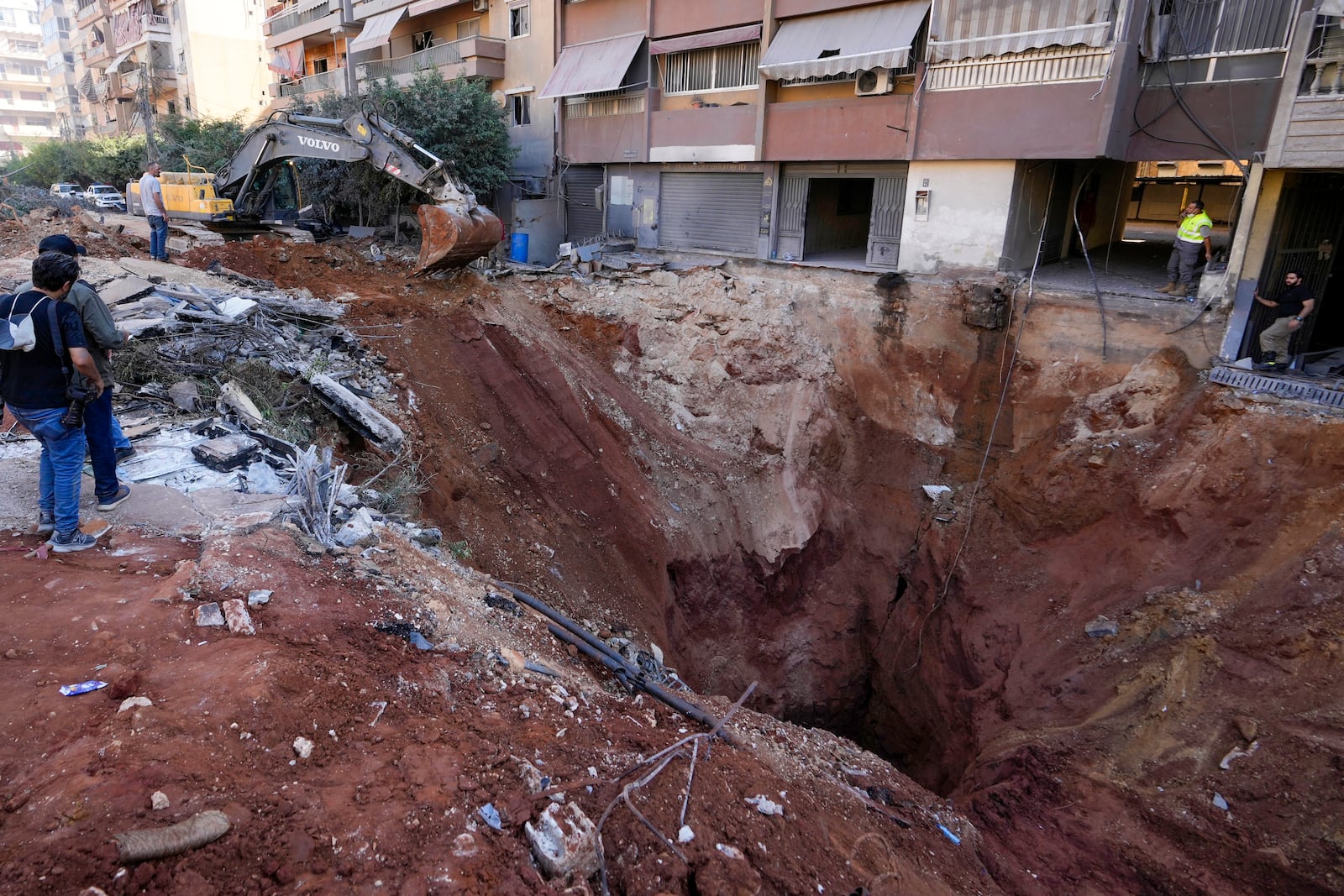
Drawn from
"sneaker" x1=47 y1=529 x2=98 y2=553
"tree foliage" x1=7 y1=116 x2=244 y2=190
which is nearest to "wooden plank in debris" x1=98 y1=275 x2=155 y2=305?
"sneaker" x1=47 y1=529 x2=98 y2=553

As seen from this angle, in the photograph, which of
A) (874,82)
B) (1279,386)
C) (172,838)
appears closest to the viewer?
(172,838)

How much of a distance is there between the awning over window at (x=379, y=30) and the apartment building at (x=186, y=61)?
15.2m

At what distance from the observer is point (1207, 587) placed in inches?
308

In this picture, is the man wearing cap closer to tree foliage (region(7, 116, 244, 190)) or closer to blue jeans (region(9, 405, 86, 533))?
blue jeans (region(9, 405, 86, 533))

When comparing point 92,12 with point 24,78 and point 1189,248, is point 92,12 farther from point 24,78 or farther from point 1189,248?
point 1189,248

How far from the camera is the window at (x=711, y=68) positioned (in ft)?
48.4

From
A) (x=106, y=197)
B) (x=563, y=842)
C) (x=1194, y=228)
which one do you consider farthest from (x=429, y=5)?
(x=563, y=842)

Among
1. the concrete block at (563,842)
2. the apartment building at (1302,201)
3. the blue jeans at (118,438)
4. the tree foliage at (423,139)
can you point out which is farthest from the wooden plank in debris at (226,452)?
the tree foliage at (423,139)

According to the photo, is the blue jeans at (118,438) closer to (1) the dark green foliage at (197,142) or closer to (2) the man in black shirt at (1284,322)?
(2) the man in black shirt at (1284,322)

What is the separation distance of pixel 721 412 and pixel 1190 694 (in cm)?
736

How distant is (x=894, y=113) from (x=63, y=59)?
69.5 meters

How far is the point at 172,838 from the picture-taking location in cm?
282

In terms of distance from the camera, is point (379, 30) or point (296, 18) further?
point (296, 18)

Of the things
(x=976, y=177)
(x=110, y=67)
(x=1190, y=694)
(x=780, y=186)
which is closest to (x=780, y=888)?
(x=1190, y=694)
